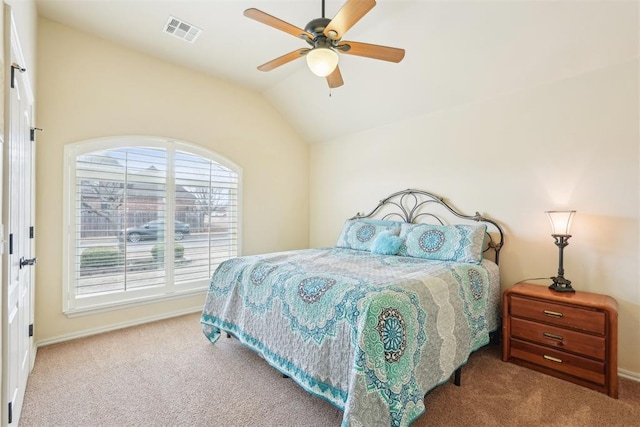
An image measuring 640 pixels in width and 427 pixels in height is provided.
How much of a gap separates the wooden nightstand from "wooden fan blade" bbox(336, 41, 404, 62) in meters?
2.20

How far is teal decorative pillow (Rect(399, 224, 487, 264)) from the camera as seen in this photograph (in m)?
2.88

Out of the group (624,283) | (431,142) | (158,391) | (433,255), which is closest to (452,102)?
(431,142)

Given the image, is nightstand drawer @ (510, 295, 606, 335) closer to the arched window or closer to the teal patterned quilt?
the teal patterned quilt

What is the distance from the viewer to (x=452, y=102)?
3.42m

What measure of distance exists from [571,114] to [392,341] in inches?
105

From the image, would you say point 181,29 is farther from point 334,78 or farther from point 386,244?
point 386,244

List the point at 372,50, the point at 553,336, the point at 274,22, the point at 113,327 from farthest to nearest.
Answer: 1. the point at 113,327
2. the point at 553,336
3. the point at 372,50
4. the point at 274,22

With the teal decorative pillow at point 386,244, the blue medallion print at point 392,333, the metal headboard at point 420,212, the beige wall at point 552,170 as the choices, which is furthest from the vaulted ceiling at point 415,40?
the blue medallion print at point 392,333

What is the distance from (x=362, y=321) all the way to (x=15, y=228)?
208 centimetres

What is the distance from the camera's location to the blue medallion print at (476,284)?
97.5 inches

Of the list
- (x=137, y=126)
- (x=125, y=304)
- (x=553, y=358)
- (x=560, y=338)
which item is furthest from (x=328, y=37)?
(x=125, y=304)

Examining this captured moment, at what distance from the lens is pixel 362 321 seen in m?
1.60

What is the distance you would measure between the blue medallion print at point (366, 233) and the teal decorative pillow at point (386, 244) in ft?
0.66

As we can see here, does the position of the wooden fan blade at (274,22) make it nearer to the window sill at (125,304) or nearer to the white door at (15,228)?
the white door at (15,228)
